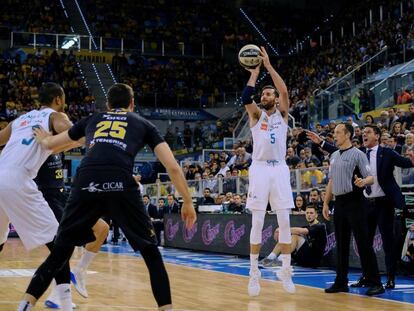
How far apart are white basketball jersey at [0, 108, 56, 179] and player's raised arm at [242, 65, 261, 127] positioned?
2701mm

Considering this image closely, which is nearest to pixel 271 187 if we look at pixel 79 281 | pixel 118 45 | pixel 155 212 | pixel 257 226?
pixel 257 226

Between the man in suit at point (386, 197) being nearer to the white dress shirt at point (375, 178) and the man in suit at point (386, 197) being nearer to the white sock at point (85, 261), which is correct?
the white dress shirt at point (375, 178)

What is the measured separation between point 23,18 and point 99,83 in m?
6.60

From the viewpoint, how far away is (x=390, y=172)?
834 cm

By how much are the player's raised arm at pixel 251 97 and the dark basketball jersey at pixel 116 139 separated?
2811mm

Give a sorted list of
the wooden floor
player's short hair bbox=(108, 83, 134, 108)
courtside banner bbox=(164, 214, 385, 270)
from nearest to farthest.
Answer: player's short hair bbox=(108, 83, 134, 108) → the wooden floor → courtside banner bbox=(164, 214, 385, 270)

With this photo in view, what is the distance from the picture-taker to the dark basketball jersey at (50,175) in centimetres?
720

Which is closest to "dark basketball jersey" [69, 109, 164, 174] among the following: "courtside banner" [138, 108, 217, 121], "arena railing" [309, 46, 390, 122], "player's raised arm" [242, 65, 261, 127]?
"player's raised arm" [242, 65, 261, 127]

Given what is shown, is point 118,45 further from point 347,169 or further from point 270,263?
point 347,169

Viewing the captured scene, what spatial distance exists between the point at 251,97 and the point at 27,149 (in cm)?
303

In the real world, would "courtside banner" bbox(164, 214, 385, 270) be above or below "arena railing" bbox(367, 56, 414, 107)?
below

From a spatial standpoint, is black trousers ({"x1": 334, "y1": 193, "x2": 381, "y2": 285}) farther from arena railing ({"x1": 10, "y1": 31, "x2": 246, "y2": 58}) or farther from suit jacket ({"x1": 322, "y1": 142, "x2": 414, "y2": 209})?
arena railing ({"x1": 10, "y1": 31, "x2": 246, "y2": 58})

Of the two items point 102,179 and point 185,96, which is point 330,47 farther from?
point 102,179

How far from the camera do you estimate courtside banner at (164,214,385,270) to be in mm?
11297
